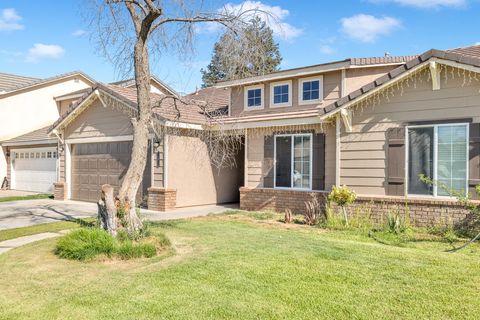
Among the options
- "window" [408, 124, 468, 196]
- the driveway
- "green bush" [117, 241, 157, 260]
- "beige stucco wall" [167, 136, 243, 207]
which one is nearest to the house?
"beige stucco wall" [167, 136, 243, 207]

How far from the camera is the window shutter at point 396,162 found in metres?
9.81

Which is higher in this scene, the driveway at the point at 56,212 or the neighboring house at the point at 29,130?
the neighboring house at the point at 29,130

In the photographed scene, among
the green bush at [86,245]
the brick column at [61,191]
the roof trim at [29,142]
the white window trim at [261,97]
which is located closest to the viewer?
the green bush at [86,245]

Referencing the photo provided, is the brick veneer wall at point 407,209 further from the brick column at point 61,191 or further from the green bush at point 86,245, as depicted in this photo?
Answer: the brick column at point 61,191

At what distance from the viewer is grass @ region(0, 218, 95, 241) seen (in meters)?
8.89

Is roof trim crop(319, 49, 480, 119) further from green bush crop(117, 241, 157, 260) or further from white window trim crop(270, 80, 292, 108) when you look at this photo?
green bush crop(117, 241, 157, 260)

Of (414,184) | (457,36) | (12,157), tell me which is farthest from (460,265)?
(12,157)

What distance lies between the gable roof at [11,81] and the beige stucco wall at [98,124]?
880 cm

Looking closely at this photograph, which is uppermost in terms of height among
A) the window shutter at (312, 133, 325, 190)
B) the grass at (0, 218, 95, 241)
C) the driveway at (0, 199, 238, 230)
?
the window shutter at (312, 133, 325, 190)

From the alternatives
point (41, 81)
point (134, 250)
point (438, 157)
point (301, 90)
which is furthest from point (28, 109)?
point (438, 157)

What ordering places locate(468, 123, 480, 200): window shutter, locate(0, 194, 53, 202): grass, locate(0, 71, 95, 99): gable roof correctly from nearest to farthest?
locate(468, 123, 480, 200): window shutter → locate(0, 194, 53, 202): grass → locate(0, 71, 95, 99): gable roof

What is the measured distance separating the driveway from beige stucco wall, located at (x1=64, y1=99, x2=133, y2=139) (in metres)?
3.05

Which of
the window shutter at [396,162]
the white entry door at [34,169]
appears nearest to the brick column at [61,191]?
the white entry door at [34,169]

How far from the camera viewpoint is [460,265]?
5.90 m
